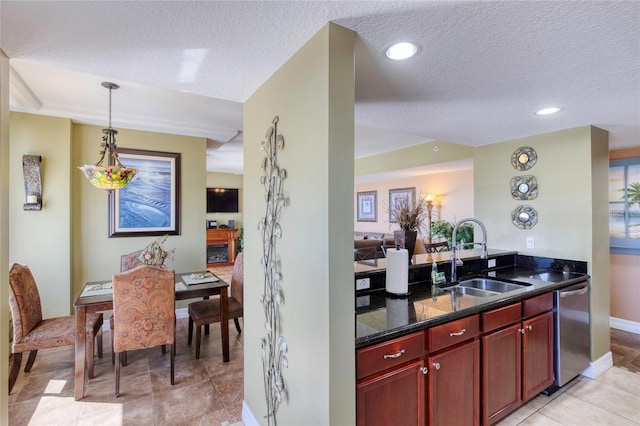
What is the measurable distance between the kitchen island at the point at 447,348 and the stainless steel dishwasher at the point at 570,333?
0.26 feet

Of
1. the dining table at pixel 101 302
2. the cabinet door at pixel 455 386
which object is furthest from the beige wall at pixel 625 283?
the dining table at pixel 101 302

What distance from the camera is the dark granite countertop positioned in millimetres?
1564

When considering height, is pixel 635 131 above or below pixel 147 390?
above

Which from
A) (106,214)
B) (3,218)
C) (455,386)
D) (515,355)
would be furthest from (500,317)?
(106,214)

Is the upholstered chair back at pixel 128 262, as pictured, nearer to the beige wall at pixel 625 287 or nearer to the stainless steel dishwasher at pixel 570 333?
the stainless steel dishwasher at pixel 570 333

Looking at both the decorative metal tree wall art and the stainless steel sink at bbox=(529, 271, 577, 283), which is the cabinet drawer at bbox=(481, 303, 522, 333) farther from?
the decorative metal tree wall art

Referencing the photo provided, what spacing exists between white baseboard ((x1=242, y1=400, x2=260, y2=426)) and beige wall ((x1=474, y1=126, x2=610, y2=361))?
3001mm

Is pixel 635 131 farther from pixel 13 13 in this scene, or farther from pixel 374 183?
pixel 374 183

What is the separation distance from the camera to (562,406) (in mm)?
2338

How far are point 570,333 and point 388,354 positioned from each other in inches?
80.9

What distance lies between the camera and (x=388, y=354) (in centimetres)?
150

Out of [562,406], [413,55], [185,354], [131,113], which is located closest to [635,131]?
[562,406]

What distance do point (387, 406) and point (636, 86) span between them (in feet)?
8.03

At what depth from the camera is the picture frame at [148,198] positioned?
3.85 m
